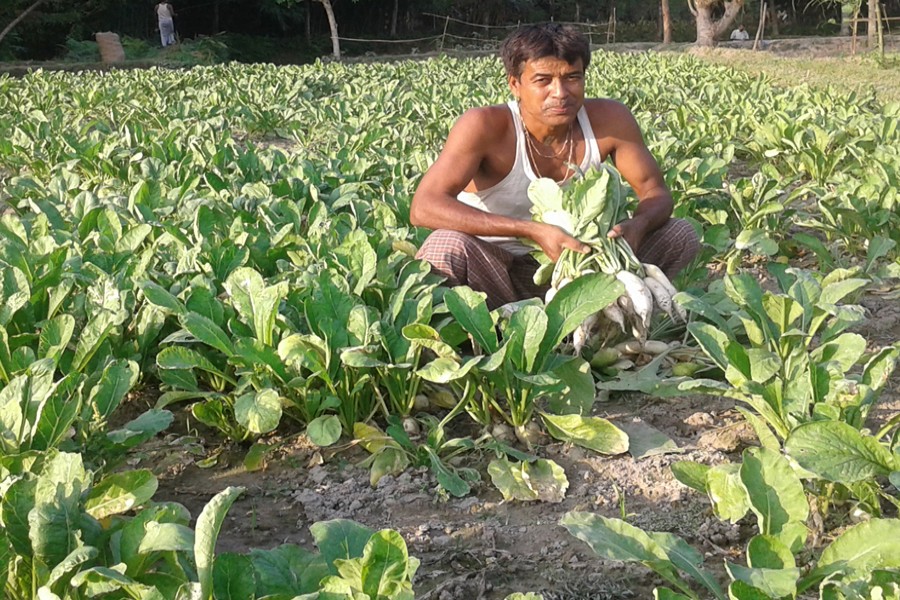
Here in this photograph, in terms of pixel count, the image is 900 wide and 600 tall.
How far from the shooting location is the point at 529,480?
94.0 inches

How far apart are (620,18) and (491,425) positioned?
4430 cm

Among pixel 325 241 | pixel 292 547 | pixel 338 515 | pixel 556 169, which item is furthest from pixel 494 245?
pixel 292 547

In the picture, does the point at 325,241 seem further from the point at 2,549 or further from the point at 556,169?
the point at 2,549

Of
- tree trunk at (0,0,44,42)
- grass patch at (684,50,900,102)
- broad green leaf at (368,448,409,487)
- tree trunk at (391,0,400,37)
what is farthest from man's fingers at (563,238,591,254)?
tree trunk at (391,0,400,37)

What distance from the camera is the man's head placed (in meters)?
3.22

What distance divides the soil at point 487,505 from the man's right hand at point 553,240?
52 centimetres

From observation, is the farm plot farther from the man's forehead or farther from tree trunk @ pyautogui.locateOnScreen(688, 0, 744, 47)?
tree trunk @ pyautogui.locateOnScreen(688, 0, 744, 47)

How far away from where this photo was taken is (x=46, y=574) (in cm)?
169

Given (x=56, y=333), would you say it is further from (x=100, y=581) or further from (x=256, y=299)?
(x=100, y=581)

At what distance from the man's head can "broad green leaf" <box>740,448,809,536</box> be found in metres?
1.80

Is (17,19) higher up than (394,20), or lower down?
higher up

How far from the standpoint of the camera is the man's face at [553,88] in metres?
3.23

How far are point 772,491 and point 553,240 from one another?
135 centimetres

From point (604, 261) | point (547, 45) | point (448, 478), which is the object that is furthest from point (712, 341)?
point (547, 45)
